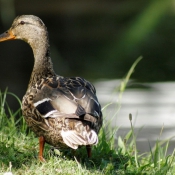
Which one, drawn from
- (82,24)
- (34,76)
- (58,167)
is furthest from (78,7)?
(58,167)

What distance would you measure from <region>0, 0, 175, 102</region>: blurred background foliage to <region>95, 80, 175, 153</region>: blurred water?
1.57ft

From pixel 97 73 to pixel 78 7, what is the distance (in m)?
6.21

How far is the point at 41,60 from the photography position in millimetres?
4695

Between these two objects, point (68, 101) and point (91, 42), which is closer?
point (68, 101)

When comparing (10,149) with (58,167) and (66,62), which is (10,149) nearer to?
(58,167)

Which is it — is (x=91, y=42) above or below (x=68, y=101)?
below

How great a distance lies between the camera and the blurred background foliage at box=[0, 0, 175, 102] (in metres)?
1.08

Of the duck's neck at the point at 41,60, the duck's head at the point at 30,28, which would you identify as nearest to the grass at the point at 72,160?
the duck's neck at the point at 41,60

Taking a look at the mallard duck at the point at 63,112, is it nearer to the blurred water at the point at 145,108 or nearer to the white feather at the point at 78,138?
the white feather at the point at 78,138

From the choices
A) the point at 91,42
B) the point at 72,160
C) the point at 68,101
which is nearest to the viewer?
the point at 68,101

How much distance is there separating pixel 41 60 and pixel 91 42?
844cm

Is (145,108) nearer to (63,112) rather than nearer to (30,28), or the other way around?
(30,28)

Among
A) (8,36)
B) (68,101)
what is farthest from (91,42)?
(68,101)

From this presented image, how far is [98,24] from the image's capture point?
15.0m
